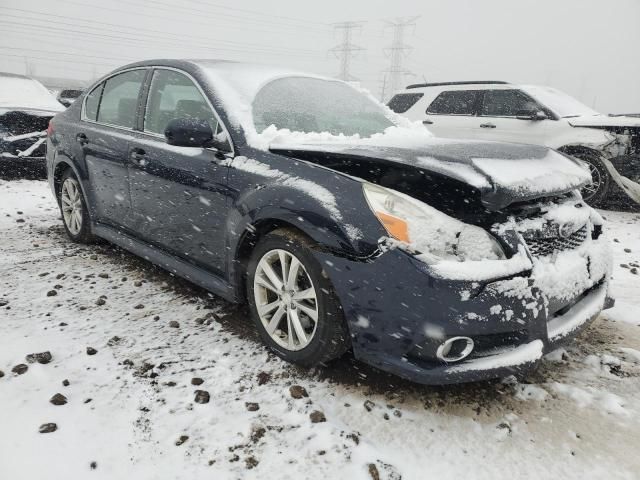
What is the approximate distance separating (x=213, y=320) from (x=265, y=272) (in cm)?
76

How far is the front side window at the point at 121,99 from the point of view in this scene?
12.2 feet

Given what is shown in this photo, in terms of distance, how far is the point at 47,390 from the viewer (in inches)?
93.2

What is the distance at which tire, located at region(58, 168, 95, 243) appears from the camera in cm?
439

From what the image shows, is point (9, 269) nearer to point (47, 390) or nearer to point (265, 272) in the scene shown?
point (47, 390)

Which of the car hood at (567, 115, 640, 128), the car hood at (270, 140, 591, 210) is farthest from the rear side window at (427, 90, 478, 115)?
the car hood at (270, 140, 591, 210)

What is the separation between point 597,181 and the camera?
6.73 m

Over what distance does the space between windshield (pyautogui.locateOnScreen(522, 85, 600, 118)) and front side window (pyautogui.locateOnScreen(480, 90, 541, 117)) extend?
131mm

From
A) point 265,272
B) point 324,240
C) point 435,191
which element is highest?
point 435,191

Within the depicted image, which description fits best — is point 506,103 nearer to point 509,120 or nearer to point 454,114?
point 509,120

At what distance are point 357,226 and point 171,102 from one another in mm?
1992

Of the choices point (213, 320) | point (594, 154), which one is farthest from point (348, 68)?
point (213, 320)

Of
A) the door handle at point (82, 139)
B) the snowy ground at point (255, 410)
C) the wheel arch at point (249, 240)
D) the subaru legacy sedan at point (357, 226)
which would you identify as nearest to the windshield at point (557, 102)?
the snowy ground at point (255, 410)

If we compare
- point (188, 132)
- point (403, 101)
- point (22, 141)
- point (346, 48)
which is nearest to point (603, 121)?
point (403, 101)

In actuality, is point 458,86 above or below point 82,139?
above
